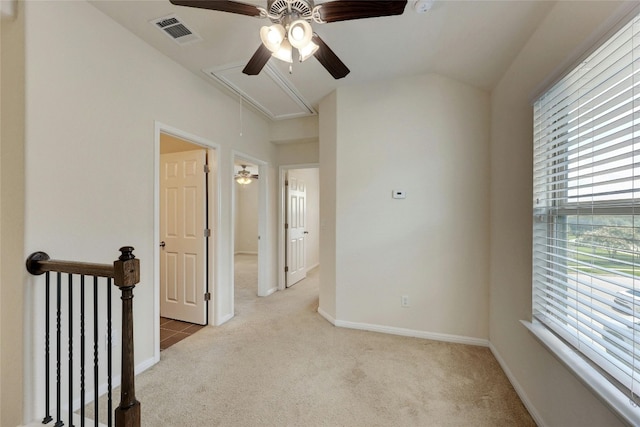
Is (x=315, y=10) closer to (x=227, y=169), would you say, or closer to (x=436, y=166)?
(x=436, y=166)

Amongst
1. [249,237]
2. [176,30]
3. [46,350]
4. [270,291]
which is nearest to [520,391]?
[46,350]

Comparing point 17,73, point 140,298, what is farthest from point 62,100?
point 140,298

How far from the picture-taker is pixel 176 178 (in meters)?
3.12

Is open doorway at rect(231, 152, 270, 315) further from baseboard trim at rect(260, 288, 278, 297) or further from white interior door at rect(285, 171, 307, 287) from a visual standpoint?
white interior door at rect(285, 171, 307, 287)

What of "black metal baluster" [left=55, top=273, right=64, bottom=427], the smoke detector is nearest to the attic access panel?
the smoke detector

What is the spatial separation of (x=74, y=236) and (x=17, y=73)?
3.24 feet

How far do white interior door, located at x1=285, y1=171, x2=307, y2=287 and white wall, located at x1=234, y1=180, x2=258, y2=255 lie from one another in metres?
3.88

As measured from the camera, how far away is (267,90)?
294cm

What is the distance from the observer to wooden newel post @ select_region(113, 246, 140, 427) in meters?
1.21

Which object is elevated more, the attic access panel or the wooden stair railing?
the attic access panel

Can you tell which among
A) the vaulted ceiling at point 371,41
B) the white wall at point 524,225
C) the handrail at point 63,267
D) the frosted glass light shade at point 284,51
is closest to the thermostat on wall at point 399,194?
the white wall at point 524,225

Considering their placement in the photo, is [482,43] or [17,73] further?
[482,43]

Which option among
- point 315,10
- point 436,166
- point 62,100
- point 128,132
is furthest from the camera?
point 436,166

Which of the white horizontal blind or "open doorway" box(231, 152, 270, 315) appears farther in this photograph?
"open doorway" box(231, 152, 270, 315)
